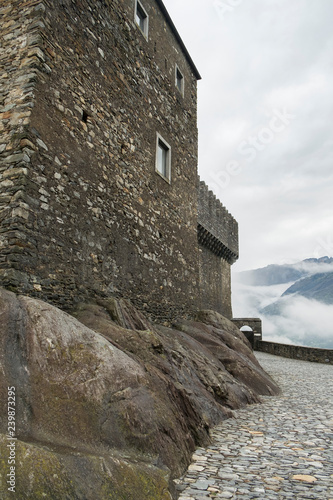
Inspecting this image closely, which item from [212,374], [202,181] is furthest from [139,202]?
[202,181]

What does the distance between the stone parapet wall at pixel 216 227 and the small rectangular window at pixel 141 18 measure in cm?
1125

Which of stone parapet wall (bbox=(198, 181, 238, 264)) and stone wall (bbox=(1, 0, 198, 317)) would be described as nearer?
stone wall (bbox=(1, 0, 198, 317))

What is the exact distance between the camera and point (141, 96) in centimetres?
952

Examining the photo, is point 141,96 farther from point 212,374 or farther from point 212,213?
point 212,213

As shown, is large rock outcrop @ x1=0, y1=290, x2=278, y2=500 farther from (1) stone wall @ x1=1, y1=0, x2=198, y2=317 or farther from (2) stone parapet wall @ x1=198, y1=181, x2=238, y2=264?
(2) stone parapet wall @ x1=198, y1=181, x2=238, y2=264

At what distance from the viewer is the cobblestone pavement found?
3.43m

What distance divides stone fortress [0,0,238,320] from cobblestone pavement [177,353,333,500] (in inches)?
133

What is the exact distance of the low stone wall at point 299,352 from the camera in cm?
2050

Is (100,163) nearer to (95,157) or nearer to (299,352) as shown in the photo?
(95,157)

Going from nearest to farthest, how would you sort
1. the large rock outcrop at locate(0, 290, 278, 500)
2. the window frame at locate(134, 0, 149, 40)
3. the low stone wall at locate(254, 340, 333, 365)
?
the large rock outcrop at locate(0, 290, 278, 500)
the window frame at locate(134, 0, 149, 40)
the low stone wall at locate(254, 340, 333, 365)

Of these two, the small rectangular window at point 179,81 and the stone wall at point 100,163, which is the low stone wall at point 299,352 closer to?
the stone wall at point 100,163

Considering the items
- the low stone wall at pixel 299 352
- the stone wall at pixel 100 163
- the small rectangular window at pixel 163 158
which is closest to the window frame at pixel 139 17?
the stone wall at pixel 100 163

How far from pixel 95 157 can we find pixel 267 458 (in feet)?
19.8

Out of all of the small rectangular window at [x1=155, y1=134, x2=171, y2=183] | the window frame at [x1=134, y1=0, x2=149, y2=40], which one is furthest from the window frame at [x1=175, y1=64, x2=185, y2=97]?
the small rectangular window at [x1=155, y1=134, x2=171, y2=183]
